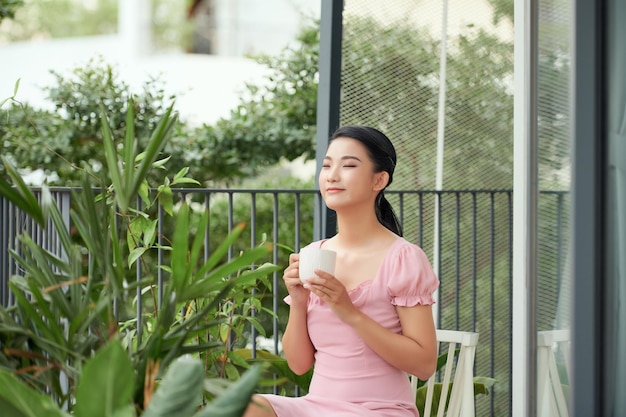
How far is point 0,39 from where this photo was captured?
52.7 ft

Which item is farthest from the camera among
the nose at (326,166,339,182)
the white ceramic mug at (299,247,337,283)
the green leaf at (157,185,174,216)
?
the green leaf at (157,185,174,216)

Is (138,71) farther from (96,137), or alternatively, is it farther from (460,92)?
(460,92)

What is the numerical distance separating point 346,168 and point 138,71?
974 centimetres

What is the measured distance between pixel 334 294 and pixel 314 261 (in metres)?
Answer: 0.09

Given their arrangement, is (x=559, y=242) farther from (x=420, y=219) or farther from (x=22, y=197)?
(x=22, y=197)

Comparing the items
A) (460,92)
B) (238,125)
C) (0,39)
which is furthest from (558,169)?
(0,39)

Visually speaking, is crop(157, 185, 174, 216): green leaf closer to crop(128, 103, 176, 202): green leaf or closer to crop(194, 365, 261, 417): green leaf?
crop(128, 103, 176, 202): green leaf

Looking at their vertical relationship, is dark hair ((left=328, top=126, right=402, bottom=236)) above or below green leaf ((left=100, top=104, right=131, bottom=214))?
above

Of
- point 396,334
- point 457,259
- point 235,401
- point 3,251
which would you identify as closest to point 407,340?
point 396,334

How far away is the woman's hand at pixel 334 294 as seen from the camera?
6.39ft

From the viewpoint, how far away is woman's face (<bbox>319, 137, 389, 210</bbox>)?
2.16 meters

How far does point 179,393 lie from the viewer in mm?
1194

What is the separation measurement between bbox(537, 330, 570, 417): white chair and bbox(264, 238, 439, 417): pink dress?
21.3 inches

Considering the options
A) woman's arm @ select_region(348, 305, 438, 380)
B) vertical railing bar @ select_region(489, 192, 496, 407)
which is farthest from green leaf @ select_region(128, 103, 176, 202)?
→ vertical railing bar @ select_region(489, 192, 496, 407)
